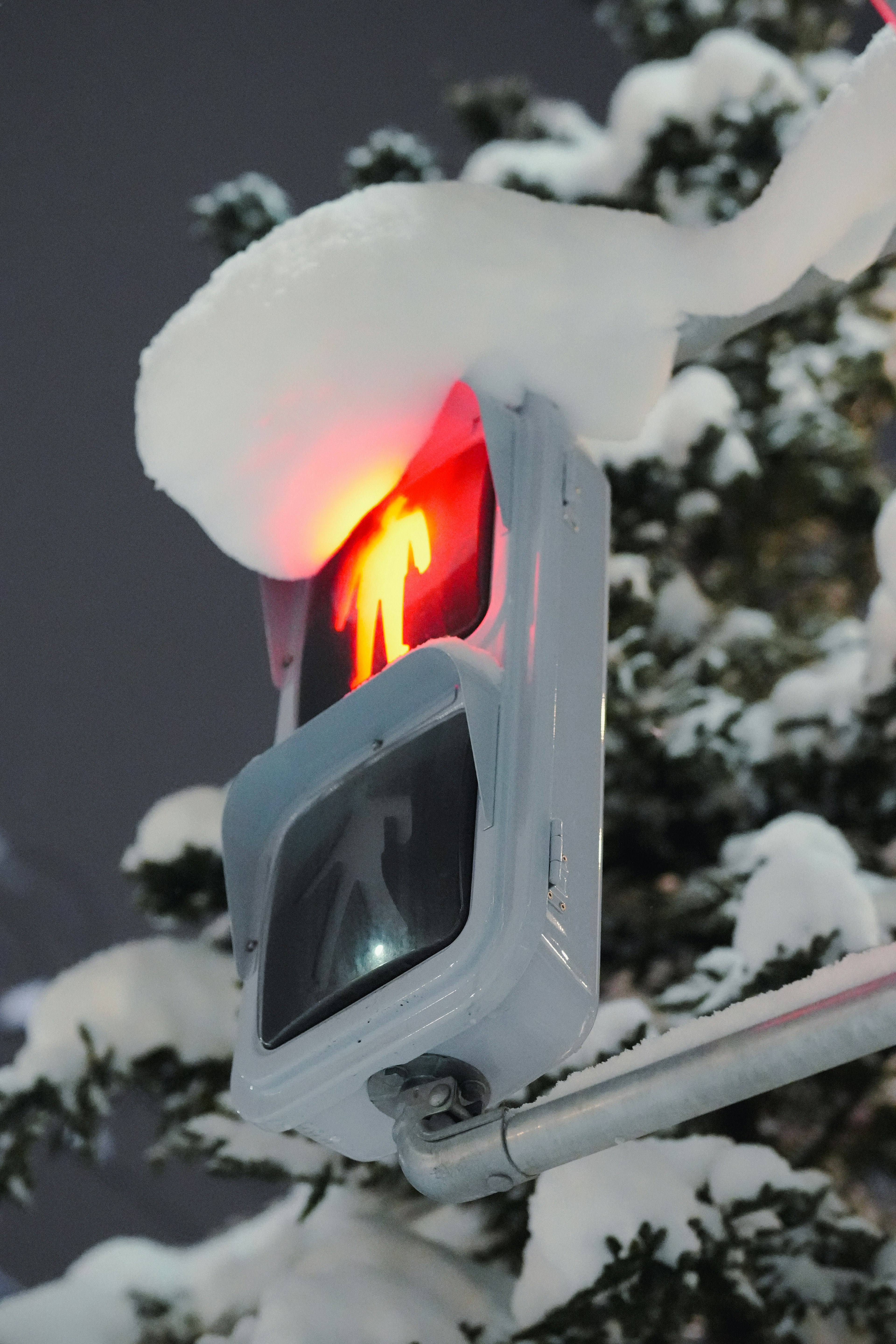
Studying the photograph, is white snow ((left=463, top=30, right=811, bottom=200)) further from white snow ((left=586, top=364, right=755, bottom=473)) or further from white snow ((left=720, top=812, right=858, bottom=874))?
white snow ((left=720, top=812, right=858, bottom=874))

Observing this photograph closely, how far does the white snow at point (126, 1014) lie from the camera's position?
12.8 ft

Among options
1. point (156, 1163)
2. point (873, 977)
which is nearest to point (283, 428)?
point (873, 977)

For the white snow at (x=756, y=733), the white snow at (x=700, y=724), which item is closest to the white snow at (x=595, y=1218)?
the white snow at (x=700, y=724)

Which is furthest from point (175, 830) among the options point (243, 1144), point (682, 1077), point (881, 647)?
point (682, 1077)

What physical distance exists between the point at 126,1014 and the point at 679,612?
2.79 metres

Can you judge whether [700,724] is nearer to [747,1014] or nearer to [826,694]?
[826,694]

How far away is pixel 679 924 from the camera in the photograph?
3.93 m

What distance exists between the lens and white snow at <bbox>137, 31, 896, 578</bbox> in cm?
229

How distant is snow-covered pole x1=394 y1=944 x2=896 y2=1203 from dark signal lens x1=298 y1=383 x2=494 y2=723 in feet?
2.78

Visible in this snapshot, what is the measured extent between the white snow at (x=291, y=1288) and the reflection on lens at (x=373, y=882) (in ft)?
5.35

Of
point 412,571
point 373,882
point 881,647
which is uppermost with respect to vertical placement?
point 412,571

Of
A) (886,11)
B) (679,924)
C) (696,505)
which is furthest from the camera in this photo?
(696,505)

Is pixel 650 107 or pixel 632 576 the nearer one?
pixel 632 576

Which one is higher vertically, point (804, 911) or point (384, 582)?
point (384, 582)
